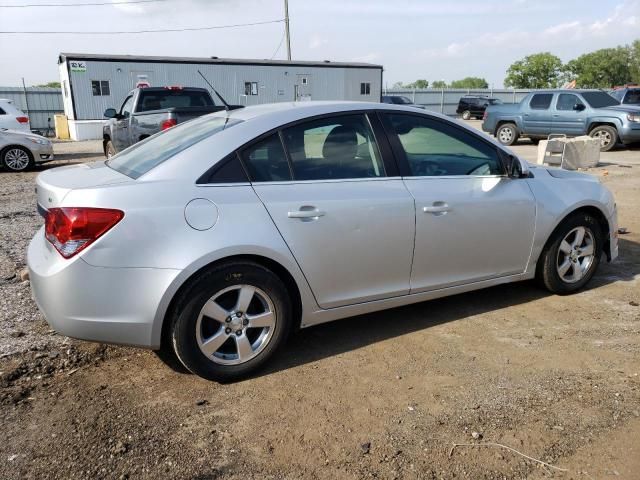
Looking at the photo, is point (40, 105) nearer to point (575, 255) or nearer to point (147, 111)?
point (147, 111)

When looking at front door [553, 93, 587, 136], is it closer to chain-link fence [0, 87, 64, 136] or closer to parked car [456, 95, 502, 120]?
parked car [456, 95, 502, 120]

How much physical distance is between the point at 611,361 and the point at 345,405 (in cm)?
176

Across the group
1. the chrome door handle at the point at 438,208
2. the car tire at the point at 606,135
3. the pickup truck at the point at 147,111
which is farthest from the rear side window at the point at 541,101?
the chrome door handle at the point at 438,208

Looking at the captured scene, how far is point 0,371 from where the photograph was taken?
3354mm

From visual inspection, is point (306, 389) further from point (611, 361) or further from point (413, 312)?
point (611, 361)

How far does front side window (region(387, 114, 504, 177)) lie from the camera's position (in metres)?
3.80

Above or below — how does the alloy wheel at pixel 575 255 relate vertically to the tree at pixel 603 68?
below

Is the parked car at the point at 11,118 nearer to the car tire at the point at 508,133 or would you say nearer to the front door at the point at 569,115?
the car tire at the point at 508,133

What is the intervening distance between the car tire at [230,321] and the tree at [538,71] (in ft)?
268

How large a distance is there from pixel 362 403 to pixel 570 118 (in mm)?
15416

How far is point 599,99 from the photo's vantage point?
1622 centimetres

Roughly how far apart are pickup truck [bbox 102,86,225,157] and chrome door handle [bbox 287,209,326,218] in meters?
6.83

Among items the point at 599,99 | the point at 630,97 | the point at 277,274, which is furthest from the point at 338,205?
the point at 630,97

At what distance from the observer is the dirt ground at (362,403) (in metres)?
2.56
